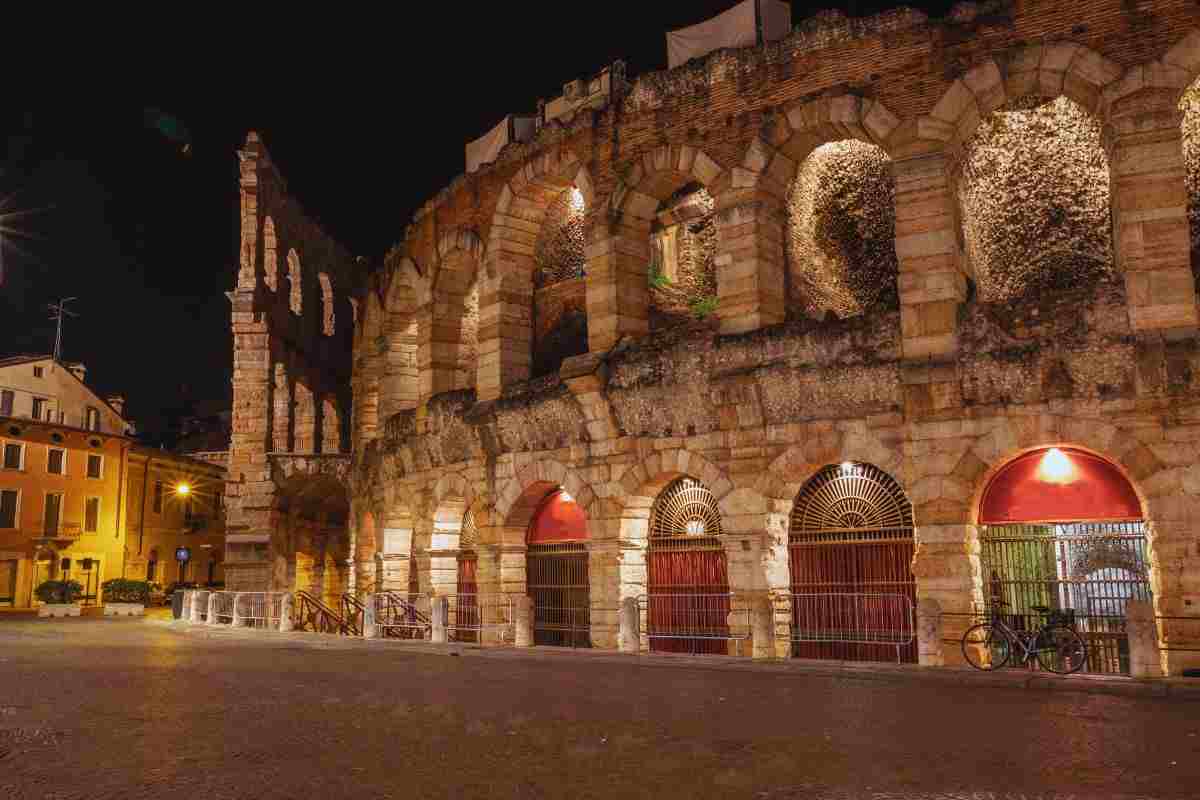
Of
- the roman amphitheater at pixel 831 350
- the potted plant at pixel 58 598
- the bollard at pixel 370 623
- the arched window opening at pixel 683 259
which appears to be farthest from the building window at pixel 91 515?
the arched window opening at pixel 683 259

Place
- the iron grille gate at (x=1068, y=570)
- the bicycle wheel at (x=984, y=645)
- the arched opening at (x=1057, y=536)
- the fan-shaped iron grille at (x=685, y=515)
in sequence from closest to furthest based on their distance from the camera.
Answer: the bicycle wheel at (x=984, y=645)
the arched opening at (x=1057, y=536)
the iron grille gate at (x=1068, y=570)
the fan-shaped iron grille at (x=685, y=515)

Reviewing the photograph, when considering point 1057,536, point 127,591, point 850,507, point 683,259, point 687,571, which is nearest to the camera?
point 1057,536

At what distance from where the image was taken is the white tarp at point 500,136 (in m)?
20.5

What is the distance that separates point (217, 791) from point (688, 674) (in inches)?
271

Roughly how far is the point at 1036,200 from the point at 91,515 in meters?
35.8

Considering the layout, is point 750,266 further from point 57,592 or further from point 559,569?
point 57,592

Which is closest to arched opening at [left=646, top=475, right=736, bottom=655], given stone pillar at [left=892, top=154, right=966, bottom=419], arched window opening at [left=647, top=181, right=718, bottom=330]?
arched window opening at [left=647, top=181, right=718, bottom=330]

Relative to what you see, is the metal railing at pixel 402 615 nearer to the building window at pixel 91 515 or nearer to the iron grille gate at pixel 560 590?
the iron grille gate at pixel 560 590

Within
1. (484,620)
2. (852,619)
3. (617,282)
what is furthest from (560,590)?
(852,619)

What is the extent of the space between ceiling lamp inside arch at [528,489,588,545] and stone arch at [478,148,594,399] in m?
2.25

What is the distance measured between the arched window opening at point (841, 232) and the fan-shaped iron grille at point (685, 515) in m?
3.32

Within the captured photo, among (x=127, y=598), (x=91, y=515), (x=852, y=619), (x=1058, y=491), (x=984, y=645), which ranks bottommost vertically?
(x=984, y=645)

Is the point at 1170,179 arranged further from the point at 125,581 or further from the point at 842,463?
the point at 125,581

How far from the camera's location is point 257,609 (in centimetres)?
2145
